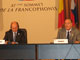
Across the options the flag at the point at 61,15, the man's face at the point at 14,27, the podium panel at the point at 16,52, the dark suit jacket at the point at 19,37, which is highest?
the flag at the point at 61,15

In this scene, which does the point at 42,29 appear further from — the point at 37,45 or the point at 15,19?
the point at 37,45

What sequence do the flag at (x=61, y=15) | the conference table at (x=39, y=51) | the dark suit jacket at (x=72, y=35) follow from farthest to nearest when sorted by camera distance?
the flag at (x=61, y=15) < the dark suit jacket at (x=72, y=35) < the conference table at (x=39, y=51)

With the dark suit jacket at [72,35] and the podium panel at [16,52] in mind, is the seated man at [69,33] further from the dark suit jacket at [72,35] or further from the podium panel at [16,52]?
the podium panel at [16,52]

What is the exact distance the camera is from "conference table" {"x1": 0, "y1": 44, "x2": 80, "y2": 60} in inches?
154

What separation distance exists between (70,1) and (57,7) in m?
0.44

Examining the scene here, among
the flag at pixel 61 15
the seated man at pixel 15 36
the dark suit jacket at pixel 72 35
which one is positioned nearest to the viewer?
the dark suit jacket at pixel 72 35

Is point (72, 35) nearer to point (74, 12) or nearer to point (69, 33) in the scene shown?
point (69, 33)

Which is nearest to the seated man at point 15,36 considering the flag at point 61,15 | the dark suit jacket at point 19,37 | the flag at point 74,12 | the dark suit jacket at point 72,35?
the dark suit jacket at point 19,37

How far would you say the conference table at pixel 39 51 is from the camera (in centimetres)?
390

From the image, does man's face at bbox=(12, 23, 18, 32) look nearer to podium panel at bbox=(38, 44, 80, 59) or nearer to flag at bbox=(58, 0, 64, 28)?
podium panel at bbox=(38, 44, 80, 59)

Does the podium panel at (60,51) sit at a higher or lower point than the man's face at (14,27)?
lower

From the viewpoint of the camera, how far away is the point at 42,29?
6602mm

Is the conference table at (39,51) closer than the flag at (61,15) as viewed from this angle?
Yes

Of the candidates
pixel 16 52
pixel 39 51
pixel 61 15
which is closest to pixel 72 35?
pixel 39 51
